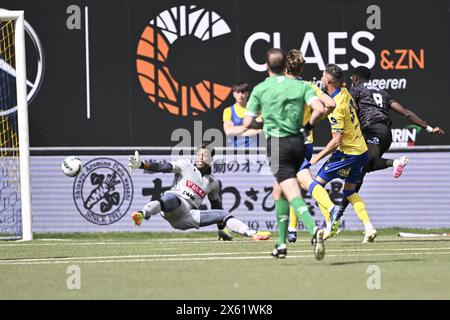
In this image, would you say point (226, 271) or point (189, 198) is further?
point (189, 198)

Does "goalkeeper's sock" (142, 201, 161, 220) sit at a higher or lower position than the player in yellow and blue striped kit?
lower

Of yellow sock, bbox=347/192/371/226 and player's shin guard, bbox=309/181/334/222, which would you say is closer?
player's shin guard, bbox=309/181/334/222

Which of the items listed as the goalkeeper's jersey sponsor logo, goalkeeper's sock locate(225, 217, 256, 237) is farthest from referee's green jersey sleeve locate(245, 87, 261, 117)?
the goalkeeper's jersey sponsor logo

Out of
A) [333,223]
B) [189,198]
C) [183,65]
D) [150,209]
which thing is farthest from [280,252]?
[183,65]

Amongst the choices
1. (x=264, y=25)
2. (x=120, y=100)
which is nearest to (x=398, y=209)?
(x=264, y=25)

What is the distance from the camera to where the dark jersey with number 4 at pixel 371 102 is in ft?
48.5

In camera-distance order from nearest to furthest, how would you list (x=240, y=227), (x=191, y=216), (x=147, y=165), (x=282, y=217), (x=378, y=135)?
1. (x=282, y=217)
2. (x=240, y=227)
3. (x=147, y=165)
4. (x=378, y=135)
5. (x=191, y=216)

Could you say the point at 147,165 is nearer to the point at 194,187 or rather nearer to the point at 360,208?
the point at 194,187

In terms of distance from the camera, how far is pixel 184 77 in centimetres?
1800

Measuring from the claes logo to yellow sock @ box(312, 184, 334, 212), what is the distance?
478 cm

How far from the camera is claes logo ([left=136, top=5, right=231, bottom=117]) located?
1798 cm

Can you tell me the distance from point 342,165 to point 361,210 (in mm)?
639

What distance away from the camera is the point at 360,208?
45.5ft

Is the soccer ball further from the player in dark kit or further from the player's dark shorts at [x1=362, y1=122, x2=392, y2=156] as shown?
the player's dark shorts at [x1=362, y1=122, x2=392, y2=156]
